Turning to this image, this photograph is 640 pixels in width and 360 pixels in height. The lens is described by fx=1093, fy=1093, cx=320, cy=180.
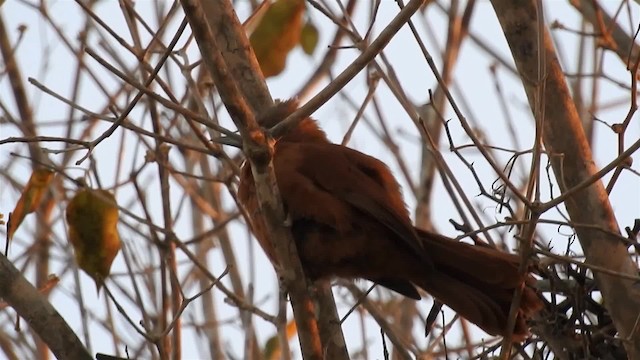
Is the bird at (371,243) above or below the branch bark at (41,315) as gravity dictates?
above

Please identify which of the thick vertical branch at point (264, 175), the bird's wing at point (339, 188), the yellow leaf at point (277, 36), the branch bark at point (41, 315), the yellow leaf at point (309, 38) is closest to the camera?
the thick vertical branch at point (264, 175)

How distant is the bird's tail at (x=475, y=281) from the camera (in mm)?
3590

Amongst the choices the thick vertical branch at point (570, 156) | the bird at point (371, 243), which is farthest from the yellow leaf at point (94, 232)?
the thick vertical branch at point (570, 156)

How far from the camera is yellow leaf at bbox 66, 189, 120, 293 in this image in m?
3.50

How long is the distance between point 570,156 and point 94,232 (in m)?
1.55

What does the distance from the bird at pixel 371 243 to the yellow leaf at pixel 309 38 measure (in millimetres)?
911

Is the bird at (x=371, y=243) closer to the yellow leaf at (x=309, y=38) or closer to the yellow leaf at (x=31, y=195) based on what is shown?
the yellow leaf at (x=31, y=195)

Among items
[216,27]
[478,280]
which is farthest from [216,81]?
[478,280]

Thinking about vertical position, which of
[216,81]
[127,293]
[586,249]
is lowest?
[586,249]

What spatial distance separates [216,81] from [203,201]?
107 inches

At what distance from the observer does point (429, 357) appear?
405cm

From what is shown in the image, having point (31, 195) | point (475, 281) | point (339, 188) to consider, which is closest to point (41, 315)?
point (31, 195)

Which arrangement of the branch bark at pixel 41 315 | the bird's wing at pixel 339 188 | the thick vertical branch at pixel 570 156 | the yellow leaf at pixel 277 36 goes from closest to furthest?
the branch bark at pixel 41 315 → the thick vertical branch at pixel 570 156 → the bird's wing at pixel 339 188 → the yellow leaf at pixel 277 36

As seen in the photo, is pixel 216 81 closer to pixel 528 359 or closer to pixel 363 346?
pixel 528 359
